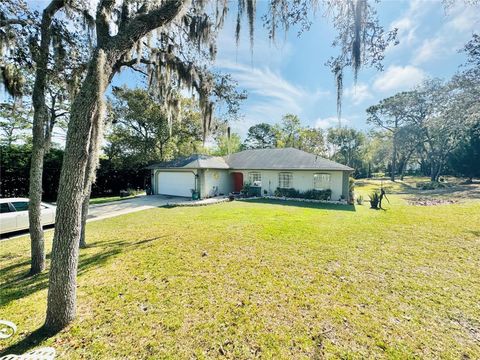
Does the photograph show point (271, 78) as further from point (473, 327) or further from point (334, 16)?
point (473, 327)

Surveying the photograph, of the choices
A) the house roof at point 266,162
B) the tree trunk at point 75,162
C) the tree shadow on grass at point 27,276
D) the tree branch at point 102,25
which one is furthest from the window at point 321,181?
the tree branch at point 102,25

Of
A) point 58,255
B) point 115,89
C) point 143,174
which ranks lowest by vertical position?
point 58,255

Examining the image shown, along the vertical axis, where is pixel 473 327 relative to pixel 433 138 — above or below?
below

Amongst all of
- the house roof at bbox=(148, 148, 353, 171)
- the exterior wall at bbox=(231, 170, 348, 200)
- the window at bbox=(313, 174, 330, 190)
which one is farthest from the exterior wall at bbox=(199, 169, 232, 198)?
the window at bbox=(313, 174, 330, 190)

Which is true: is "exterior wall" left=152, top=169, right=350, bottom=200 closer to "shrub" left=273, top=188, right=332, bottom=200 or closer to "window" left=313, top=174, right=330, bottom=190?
"window" left=313, top=174, right=330, bottom=190

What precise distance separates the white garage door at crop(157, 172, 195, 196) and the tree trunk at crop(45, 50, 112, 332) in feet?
43.4

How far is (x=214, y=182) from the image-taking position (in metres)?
17.1

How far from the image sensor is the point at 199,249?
5.83 meters

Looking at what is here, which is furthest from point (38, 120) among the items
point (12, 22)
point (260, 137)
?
point (260, 137)

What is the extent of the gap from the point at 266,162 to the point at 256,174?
49.8 inches

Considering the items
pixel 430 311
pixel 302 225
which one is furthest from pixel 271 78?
pixel 430 311

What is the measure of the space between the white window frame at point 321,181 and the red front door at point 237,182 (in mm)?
6037

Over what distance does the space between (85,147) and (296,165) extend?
14.3 meters

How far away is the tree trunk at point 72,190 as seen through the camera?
272 cm
